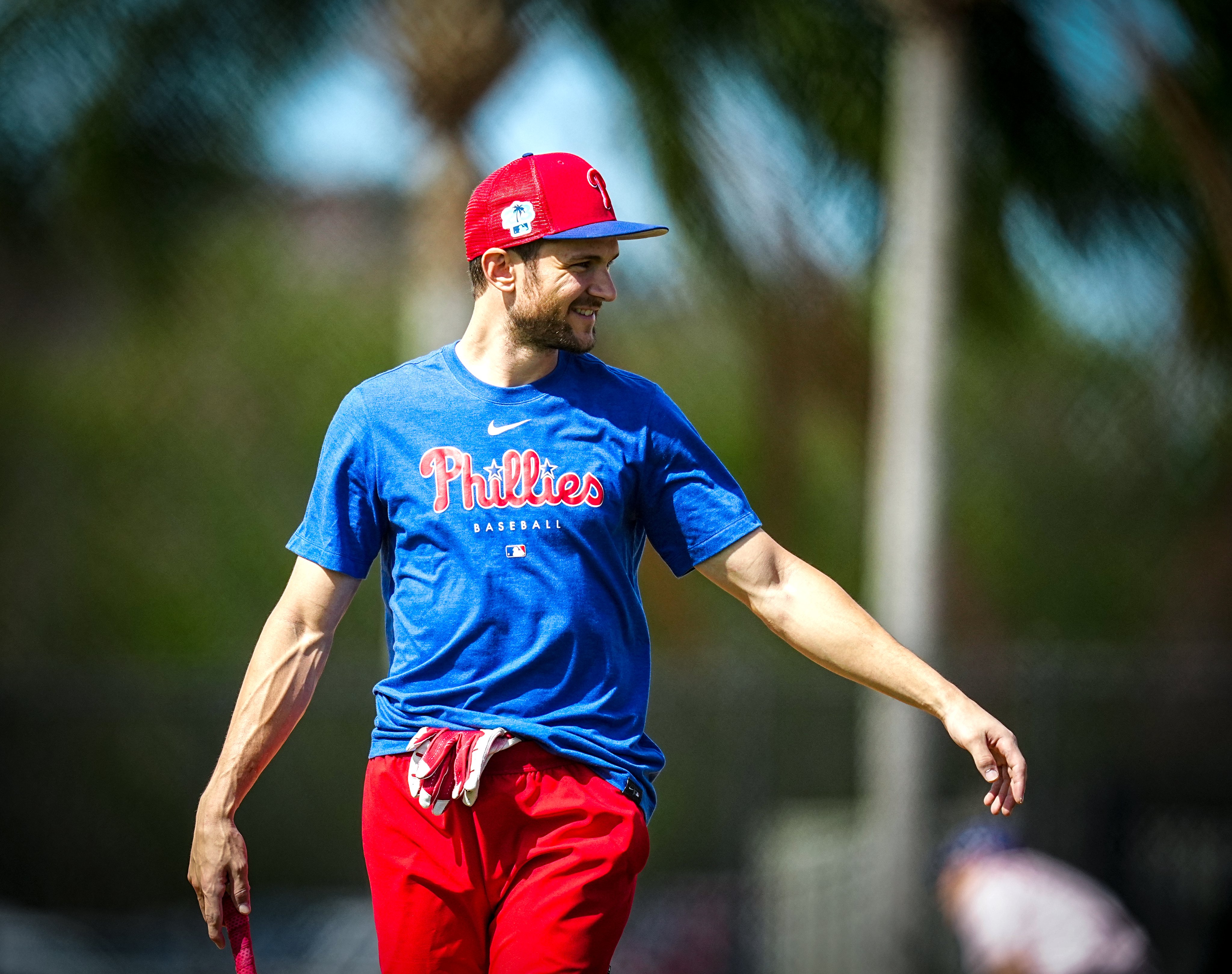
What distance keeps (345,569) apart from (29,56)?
908 cm

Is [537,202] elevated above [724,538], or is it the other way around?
[537,202]

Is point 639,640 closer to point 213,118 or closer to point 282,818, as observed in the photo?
point 213,118

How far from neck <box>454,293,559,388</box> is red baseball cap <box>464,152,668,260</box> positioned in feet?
0.36

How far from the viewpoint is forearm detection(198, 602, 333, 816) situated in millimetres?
2312

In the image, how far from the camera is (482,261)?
2.43 metres

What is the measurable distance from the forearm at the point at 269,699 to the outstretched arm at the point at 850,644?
0.72m

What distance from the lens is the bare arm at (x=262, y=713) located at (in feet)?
7.45

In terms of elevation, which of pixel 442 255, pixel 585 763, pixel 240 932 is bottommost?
pixel 240 932

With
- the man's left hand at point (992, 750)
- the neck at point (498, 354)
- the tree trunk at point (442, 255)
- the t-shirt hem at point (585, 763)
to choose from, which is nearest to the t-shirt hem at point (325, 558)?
the t-shirt hem at point (585, 763)

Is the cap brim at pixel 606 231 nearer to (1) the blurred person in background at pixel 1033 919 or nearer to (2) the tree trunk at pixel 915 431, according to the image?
(1) the blurred person in background at pixel 1033 919

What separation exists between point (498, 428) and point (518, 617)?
328 mm

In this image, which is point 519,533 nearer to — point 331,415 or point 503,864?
point 503,864

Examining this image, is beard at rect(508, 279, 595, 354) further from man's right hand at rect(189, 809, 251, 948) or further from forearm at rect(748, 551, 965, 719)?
man's right hand at rect(189, 809, 251, 948)

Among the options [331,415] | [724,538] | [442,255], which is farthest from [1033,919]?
[331,415]
